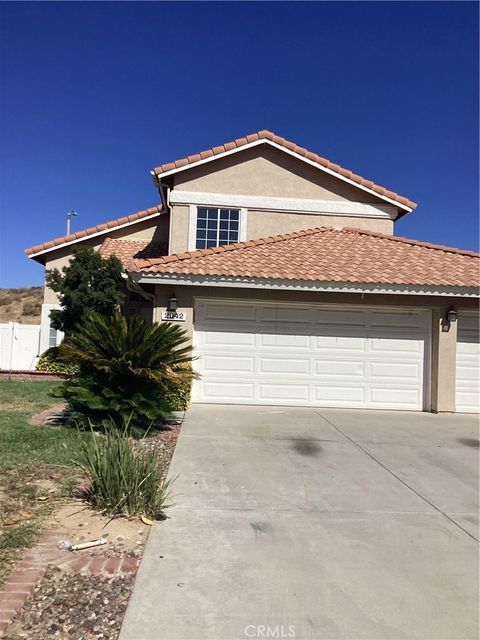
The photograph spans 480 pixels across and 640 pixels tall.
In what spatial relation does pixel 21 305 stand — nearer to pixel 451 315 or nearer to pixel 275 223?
pixel 275 223

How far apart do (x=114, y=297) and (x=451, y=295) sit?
351 inches

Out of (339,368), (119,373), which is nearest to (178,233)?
(339,368)

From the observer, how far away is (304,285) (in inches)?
414

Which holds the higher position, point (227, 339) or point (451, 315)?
point (451, 315)

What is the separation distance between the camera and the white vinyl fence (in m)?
18.6

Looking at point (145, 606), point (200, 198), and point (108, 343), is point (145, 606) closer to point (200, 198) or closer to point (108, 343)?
point (108, 343)

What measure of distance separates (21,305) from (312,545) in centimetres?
4569

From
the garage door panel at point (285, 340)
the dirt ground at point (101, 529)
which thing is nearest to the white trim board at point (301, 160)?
the garage door panel at point (285, 340)

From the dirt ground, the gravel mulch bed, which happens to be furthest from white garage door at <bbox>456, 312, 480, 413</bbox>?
the gravel mulch bed

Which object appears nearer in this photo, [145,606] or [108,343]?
[145,606]

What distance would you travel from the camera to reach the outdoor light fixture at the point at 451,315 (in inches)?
430

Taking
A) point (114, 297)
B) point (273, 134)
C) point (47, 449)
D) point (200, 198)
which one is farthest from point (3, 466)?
point (273, 134)

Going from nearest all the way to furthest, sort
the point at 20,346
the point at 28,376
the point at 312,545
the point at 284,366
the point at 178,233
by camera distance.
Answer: the point at 312,545 < the point at 284,366 < the point at 178,233 < the point at 28,376 < the point at 20,346

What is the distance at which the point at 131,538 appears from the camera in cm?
414
